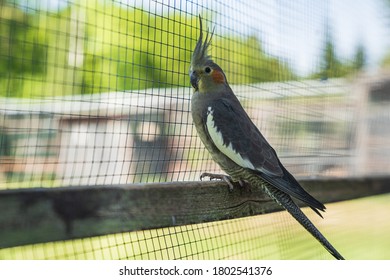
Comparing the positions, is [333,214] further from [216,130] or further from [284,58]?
[216,130]

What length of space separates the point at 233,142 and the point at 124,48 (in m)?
0.71

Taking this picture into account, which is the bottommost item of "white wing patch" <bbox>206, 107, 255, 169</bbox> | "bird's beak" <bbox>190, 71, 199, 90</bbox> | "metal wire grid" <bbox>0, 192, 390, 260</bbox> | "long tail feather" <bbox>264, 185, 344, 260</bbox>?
"metal wire grid" <bbox>0, 192, 390, 260</bbox>

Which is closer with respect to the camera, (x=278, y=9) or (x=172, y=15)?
(x=172, y=15)

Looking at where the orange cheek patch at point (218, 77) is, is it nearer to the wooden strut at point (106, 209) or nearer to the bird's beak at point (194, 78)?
the bird's beak at point (194, 78)

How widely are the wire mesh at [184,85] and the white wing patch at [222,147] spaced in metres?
0.27

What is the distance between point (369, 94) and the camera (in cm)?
471

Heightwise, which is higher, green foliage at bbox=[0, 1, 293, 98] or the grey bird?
green foliage at bbox=[0, 1, 293, 98]

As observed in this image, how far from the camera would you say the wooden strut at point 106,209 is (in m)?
1.12

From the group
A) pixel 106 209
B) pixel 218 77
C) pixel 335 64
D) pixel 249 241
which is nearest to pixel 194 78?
pixel 218 77

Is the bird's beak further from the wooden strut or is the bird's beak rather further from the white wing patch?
the wooden strut

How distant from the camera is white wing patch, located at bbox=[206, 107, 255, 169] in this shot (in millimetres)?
2232

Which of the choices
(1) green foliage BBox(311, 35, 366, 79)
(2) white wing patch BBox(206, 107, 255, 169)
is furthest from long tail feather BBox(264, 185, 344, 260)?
(1) green foliage BBox(311, 35, 366, 79)
